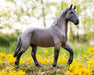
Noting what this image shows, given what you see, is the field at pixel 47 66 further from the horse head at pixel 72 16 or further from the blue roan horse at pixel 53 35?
the horse head at pixel 72 16

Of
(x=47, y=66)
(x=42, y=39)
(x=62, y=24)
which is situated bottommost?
(x=47, y=66)

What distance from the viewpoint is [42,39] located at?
2357mm

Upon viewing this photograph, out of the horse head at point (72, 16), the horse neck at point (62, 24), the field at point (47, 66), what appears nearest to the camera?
the field at point (47, 66)

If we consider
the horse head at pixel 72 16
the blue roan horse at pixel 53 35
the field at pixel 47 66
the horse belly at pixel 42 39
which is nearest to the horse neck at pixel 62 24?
the blue roan horse at pixel 53 35

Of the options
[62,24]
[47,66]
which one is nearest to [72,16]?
[62,24]

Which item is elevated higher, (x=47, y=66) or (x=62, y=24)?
(x=62, y=24)

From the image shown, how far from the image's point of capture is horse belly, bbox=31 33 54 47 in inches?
91.9

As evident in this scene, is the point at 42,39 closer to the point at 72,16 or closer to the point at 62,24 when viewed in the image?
the point at 62,24

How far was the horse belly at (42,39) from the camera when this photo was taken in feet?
7.66

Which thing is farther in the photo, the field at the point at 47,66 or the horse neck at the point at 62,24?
the horse neck at the point at 62,24

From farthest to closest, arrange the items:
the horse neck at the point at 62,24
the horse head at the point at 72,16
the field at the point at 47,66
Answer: the horse neck at the point at 62,24
the horse head at the point at 72,16
the field at the point at 47,66

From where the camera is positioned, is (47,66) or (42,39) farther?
(47,66)

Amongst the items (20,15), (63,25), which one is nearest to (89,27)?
(20,15)

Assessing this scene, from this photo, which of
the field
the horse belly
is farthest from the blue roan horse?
the field
